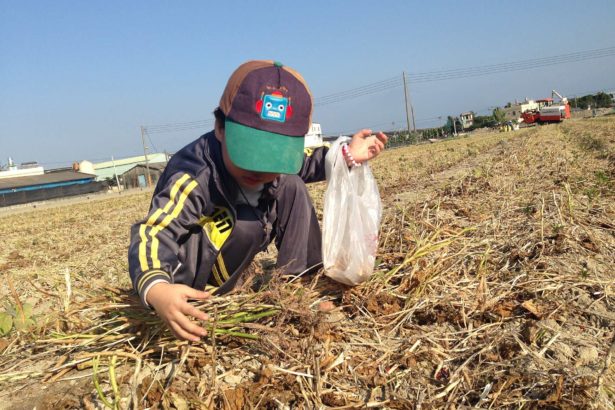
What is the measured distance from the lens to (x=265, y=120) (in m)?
1.68

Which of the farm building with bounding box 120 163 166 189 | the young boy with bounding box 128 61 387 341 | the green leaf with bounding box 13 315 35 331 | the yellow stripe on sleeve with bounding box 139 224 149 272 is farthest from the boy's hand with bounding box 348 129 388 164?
the farm building with bounding box 120 163 166 189

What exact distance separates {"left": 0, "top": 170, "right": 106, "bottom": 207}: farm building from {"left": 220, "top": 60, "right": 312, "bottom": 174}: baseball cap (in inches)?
1724

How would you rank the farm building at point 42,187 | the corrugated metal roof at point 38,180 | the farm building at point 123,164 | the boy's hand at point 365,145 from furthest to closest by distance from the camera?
the farm building at point 123,164 < the corrugated metal roof at point 38,180 < the farm building at point 42,187 < the boy's hand at point 365,145

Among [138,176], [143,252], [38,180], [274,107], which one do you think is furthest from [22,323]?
[138,176]

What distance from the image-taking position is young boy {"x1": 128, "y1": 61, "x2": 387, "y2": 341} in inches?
59.7

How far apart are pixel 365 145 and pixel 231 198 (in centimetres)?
69

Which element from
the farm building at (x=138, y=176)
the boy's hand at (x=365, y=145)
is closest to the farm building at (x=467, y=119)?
the farm building at (x=138, y=176)

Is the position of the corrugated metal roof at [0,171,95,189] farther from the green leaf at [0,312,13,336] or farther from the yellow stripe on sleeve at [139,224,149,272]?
the yellow stripe on sleeve at [139,224,149,272]

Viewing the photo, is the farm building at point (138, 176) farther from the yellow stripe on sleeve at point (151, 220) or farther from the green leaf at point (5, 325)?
the yellow stripe on sleeve at point (151, 220)

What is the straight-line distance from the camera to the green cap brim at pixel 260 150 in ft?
5.49

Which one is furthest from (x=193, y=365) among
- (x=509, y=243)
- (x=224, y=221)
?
(x=509, y=243)

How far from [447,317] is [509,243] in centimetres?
79

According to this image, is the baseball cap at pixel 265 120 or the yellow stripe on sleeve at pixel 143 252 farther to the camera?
Result: the baseball cap at pixel 265 120

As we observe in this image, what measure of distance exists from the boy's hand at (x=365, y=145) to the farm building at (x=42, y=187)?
43647 millimetres
